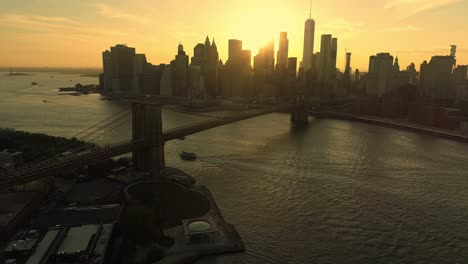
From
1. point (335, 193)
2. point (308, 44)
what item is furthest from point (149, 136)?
point (308, 44)

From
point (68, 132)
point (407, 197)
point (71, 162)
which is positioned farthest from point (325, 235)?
point (68, 132)

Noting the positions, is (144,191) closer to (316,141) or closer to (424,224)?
(424,224)

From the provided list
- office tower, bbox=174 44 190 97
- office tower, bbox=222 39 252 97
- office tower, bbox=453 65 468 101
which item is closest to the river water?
office tower, bbox=453 65 468 101

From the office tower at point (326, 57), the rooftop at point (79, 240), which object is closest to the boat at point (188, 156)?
the rooftop at point (79, 240)

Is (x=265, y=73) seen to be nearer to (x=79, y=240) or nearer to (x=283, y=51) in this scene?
(x=283, y=51)

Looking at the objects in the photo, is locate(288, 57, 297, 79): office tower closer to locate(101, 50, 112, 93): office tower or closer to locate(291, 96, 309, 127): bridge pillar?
locate(291, 96, 309, 127): bridge pillar

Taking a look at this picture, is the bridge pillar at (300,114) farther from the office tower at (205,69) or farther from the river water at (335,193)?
the office tower at (205,69)
